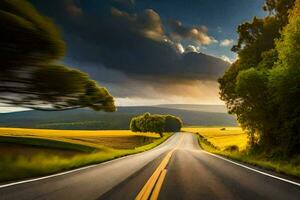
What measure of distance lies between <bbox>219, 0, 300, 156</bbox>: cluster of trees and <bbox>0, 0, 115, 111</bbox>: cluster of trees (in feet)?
35.7

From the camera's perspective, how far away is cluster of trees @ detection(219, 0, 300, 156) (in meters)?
18.2

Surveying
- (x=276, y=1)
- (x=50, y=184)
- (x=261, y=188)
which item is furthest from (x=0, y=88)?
(x=276, y=1)

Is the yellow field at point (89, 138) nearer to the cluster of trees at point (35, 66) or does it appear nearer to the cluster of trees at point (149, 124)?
the cluster of trees at point (149, 124)

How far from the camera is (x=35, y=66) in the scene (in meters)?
10.0

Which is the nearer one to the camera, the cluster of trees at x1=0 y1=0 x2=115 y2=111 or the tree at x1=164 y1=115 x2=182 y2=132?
the cluster of trees at x1=0 y1=0 x2=115 y2=111

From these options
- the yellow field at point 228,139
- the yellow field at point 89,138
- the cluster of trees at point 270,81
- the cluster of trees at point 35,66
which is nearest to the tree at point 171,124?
the yellow field at point 228,139

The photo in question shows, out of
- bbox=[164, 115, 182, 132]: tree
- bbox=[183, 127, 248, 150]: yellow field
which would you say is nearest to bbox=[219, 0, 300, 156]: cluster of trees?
bbox=[183, 127, 248, 150]: yellow field

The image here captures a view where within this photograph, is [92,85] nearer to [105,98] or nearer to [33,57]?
[105,98]

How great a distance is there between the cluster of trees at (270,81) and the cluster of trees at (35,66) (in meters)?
10.9

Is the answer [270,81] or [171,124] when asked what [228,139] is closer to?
[270,81]

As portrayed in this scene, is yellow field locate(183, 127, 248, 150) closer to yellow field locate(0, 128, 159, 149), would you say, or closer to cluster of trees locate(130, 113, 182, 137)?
cluster of trees locate(130, 113, 182, 137)

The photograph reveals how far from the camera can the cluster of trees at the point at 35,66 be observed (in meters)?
8.97

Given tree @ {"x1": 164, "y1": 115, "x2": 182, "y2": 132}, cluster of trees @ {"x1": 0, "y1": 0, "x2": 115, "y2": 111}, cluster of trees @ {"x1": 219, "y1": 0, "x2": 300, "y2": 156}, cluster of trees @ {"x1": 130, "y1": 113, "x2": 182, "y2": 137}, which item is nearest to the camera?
cluster of trees @ {"x1": 0, "y1": 0, "x2": 115, "y2": 111}

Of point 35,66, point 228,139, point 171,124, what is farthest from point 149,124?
point 35,66
